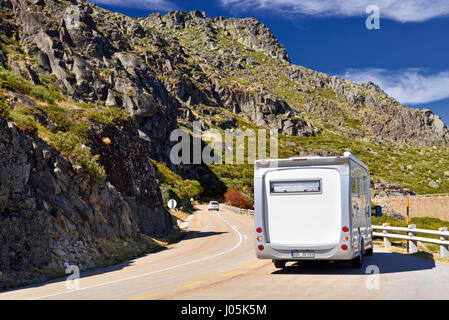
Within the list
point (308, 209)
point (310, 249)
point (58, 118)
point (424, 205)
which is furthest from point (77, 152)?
point (424, 205)

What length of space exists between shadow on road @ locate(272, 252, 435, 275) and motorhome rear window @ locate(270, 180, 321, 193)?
7.73 feet

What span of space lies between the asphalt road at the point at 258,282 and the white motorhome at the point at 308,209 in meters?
0.73

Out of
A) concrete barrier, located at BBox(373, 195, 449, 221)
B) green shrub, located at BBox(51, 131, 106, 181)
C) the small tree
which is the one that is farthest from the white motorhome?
the small tree

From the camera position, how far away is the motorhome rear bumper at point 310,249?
36.8 ft

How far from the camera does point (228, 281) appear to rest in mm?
10844

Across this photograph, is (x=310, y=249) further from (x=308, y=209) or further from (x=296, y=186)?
(x=296, y=186)

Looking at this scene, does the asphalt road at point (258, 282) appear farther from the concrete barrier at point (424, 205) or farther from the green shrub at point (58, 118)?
the concrete barrier at point (424, 205)

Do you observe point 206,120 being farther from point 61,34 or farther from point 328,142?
point 61,34

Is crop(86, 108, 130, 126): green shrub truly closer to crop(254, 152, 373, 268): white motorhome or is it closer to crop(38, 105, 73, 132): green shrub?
crop(38, 105, 73, 132): green shrub

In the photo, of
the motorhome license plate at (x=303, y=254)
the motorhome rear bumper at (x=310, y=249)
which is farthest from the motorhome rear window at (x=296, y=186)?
the motorhome license plate at (x=303, y=254)

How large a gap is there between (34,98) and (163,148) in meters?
64.6

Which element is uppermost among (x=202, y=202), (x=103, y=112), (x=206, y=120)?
(x=206, y=120)

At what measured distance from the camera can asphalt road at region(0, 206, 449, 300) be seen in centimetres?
873
